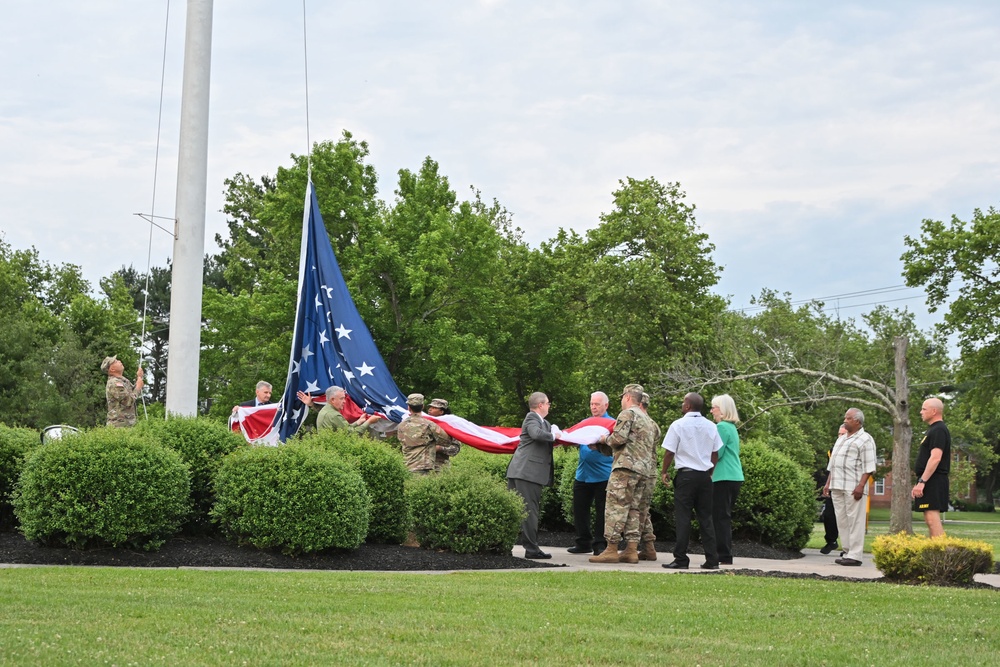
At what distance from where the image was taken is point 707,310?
4009cm

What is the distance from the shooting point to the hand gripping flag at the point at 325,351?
16469mm

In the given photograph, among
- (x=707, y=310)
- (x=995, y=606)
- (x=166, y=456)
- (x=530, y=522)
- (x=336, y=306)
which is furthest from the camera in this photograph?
(x=707, y=310)

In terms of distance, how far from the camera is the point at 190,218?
1555 centimetres

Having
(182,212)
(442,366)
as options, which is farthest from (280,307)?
(182,212)

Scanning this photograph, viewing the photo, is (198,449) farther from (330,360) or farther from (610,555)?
(610,555)

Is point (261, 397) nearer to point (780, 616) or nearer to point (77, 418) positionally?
point (780, 616)

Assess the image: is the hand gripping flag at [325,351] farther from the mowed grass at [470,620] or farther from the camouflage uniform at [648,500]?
the mowed grass at [470,620]

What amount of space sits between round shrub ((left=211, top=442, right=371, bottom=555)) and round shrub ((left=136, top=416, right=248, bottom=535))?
1.55 ft

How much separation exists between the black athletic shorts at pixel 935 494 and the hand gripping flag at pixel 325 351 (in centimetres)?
750

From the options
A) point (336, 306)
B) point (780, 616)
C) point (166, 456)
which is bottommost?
point (780, 616)

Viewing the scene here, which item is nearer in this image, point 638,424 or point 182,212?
point 638,424

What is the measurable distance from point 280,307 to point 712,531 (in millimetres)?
27477

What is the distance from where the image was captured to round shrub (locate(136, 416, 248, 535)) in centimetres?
1248

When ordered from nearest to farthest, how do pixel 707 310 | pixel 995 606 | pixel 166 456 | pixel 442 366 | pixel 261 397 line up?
1. pixel 995 606
2. pixel 166 456
3. pixel 261 397
4. pixel 442 366
5. pixel 707 310
